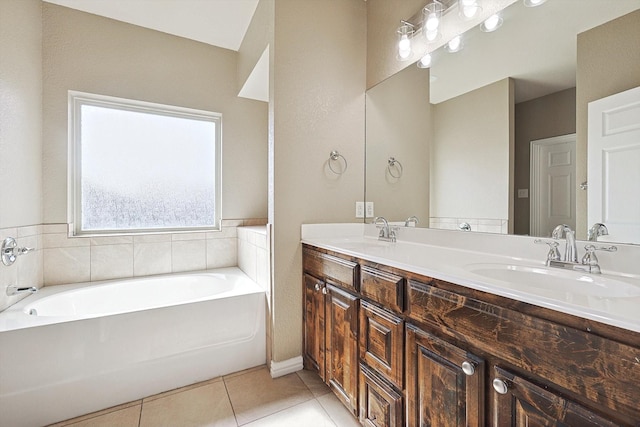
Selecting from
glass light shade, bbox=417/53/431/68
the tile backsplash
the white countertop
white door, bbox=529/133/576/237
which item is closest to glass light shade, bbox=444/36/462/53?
glass light shade, bbox=417/53/431/68

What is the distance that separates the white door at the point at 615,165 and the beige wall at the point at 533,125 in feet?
0.24

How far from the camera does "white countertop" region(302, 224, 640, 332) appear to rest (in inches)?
24.1

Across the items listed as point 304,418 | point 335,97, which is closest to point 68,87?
point 335,97

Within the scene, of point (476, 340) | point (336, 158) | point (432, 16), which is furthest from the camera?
point (336, 158)

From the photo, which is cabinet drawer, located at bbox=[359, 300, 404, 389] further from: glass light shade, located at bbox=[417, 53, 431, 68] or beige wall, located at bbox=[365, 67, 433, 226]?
glass light shade, located at bbox=[417, 53, 431, 68]

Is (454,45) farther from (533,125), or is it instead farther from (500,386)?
(500,386)

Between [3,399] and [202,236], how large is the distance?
1.54 metres

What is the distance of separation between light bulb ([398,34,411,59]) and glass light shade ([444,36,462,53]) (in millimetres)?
265

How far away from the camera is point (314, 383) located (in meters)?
1.78

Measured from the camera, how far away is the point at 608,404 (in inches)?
22.2

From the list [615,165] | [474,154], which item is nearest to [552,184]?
[615,165]

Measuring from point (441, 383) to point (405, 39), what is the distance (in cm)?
183

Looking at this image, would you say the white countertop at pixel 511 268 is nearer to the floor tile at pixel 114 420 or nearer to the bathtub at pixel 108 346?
the bathtub at pixel 108 346

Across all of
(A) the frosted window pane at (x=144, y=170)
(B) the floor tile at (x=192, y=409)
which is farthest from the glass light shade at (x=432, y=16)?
(B) the floor tile at (x=192, y=409)
